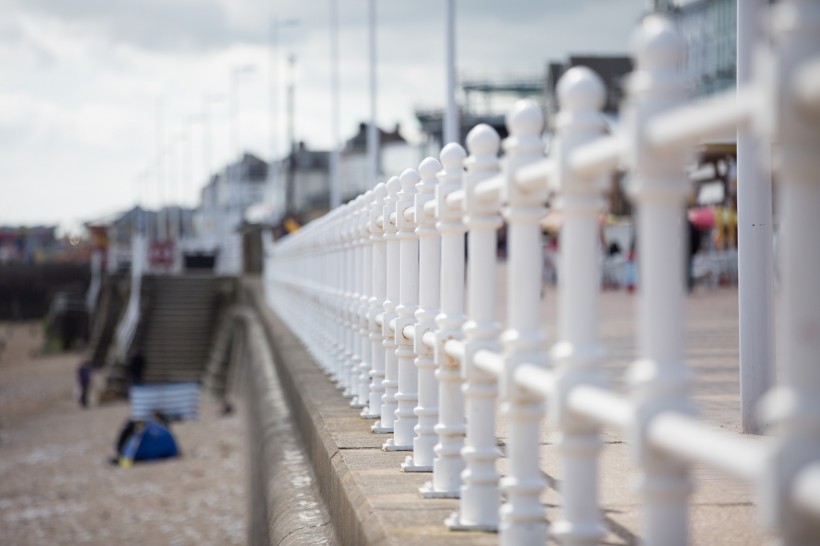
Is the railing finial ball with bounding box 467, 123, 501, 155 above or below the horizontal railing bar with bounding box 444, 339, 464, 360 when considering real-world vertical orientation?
above

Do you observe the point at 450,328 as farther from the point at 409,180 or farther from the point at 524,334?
the point at 409,180

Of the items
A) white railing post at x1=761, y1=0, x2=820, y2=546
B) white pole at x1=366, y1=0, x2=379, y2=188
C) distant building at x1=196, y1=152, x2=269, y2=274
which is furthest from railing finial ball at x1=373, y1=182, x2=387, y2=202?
distant building at x1=196, y1=152, x2=269, y2=274

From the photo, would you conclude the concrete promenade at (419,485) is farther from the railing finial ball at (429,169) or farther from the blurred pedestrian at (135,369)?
the blurred pedestrian at (135,369)

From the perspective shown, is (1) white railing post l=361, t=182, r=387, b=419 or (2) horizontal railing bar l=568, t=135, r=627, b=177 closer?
(2) horizontal railing bar l=568, t=135, r=627, b=177

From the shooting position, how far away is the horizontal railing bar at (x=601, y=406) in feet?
7.73

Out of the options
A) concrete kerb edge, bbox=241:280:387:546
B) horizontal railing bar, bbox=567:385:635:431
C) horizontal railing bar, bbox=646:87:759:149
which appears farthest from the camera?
concrete kerb edge, bbox=241:280:387:546

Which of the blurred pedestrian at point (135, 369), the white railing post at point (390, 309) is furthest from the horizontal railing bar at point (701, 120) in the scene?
the blurred pedestrian at point (135, 369)

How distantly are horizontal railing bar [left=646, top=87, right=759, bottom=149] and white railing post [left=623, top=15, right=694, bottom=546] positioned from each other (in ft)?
0.17

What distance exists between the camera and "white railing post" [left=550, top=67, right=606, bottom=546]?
2.68 m

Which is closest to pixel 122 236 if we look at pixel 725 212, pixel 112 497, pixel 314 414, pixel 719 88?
pixel 719 88

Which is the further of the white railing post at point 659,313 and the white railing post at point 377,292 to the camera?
the white railing post at point 377,292

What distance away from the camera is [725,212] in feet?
98.5

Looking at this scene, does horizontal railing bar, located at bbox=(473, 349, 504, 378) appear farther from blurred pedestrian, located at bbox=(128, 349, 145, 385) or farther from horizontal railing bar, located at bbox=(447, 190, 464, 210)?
blurred pedestrian, located at bbox=(128, 349, 145, 385)

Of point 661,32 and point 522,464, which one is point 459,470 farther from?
point 661,32
